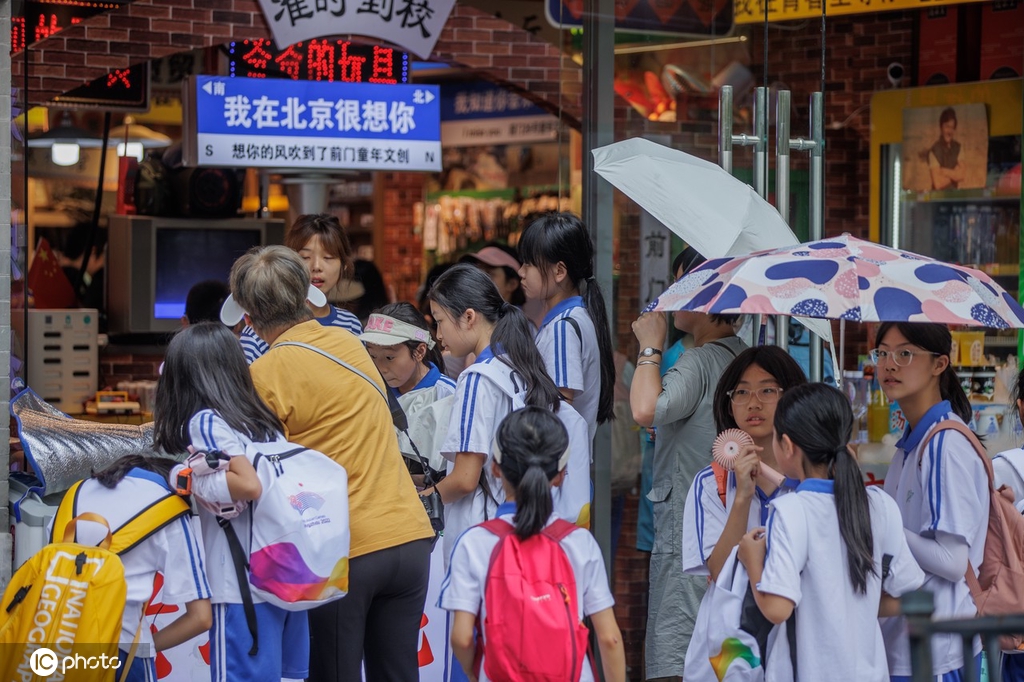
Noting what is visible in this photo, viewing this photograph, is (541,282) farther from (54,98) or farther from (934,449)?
(54,98)

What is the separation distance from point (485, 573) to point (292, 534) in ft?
2.05

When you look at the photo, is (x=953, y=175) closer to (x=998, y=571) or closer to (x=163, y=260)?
(x=998, y=571)

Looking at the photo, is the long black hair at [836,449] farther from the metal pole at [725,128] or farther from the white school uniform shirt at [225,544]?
the metal pole at [725,128]

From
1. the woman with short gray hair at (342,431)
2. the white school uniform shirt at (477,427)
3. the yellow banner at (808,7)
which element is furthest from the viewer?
the yellow banner at (808,7)

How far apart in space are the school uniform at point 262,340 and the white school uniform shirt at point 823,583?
1.90 metres

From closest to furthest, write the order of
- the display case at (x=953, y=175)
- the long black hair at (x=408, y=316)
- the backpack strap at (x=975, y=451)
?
the backpack strap at (x=975, y=451) < the long black hair at (x=408, y=316) < the display case at (x=953, y=175)

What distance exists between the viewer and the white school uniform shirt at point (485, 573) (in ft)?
9.77

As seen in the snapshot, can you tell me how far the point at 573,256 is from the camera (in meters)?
4.37

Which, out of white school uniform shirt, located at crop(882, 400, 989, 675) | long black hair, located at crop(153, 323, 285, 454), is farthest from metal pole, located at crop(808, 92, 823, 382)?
long black hair, located at crop(153, 323, 285, 454)

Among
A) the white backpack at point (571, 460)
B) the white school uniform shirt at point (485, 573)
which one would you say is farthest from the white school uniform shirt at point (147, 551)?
the white backpack at point (571, 460)

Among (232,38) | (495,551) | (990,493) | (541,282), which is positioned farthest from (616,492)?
(232,38)

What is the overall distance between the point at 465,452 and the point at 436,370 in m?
1.09

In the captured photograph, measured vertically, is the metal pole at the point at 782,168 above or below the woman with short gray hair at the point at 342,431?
above

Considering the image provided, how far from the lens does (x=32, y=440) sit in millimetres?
4945
